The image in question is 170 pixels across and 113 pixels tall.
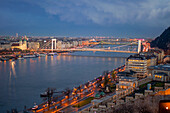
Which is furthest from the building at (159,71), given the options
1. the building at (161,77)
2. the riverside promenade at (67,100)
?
the riverside promenade at (67,100)

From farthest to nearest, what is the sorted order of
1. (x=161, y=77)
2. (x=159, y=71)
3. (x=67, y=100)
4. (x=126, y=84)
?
(x=159, y=71) → (x=161, y=77) → (x=126, y=84) → (x=67, y=100)

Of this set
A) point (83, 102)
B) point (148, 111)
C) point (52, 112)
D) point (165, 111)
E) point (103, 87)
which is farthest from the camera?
point (103, 87)

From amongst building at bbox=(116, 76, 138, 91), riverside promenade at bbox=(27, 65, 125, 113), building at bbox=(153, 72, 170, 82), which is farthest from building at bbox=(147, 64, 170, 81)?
riverside promenade at bbox=(27, 65, 125, 113)

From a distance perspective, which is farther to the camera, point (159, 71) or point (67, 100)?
point (159, 71)

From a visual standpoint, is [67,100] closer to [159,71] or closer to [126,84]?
[126,84]

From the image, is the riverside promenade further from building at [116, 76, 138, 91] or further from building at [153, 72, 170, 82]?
building at [153, 72, 170, 82]

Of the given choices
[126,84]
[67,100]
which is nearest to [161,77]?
[126,84]

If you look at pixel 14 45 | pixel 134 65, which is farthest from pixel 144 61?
pixel 14 45

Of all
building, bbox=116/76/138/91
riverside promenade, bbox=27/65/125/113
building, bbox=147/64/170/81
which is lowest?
riverside promenade, bbox=27/65/125/113

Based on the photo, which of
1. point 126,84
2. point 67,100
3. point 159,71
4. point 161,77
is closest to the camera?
point 67,100

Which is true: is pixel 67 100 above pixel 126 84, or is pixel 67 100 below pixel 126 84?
below

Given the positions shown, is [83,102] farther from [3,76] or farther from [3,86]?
[3,76]
